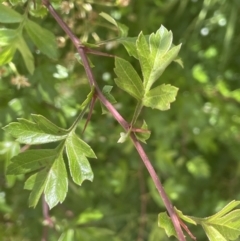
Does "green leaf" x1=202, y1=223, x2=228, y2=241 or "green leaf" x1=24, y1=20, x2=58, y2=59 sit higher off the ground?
"green leaf" x1=24, y1=20, x2=58, y2=59

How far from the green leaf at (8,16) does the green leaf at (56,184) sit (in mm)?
151

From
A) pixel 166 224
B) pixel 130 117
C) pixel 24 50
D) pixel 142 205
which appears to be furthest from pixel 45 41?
pixel 142 205

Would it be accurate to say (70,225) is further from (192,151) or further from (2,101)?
(192,151)

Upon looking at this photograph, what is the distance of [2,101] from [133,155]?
0.48 metres

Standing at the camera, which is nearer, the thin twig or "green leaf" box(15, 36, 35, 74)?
"green leaf" box(15, 36, 35, 74)

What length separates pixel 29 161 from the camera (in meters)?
0.49

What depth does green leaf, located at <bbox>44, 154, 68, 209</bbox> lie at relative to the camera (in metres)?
0.47

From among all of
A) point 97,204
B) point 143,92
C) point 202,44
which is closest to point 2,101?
point 143,92

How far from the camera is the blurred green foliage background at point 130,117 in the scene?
0.73 metres

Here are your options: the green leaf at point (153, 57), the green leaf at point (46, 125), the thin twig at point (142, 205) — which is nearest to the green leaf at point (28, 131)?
the green leaf at point (46, 125)

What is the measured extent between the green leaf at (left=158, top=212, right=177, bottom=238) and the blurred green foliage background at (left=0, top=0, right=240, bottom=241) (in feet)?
0.97

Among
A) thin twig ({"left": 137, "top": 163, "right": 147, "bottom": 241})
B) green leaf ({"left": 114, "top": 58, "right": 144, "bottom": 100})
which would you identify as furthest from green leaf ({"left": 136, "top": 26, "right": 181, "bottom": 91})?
thin twig ({"left": 137, "top": 163, "right": 147, "bottom": 241})

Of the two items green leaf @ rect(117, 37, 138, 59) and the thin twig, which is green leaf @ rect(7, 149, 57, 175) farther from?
the thin twig

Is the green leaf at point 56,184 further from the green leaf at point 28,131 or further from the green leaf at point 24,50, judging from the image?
the green leaf at point 24,50
